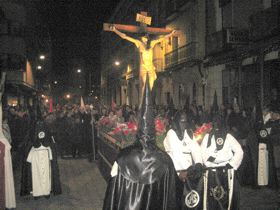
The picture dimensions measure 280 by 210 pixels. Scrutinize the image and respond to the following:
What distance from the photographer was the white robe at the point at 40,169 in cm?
805

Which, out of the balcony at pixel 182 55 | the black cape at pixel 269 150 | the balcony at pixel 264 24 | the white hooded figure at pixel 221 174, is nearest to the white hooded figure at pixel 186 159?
the white hooded figure at pixel 221 174

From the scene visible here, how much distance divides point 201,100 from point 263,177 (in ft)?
47.3

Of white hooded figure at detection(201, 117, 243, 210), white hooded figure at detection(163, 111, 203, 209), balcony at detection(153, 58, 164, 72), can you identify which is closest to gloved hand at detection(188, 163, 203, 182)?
white hooded figure at detection(163, 111, 203, 209)

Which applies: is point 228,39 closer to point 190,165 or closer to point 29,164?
point 29,164

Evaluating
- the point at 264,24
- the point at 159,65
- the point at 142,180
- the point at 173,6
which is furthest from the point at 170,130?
the point at 159,65

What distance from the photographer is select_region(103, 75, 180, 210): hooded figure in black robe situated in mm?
3805

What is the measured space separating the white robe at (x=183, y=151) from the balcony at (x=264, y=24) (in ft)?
32.1

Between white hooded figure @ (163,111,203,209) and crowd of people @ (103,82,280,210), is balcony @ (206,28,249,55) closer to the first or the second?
crowd of people @ (103,82,280,210)

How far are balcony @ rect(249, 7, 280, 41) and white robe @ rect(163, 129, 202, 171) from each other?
32.1 feet

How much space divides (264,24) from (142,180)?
44.8 feet

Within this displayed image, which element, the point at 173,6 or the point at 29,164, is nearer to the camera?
the point at 29,164

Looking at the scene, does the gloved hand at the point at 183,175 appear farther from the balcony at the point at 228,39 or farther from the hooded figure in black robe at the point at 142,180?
the balcony at the point at 228,39

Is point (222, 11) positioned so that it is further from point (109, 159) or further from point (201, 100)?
point (109, 159)

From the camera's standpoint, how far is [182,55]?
2564cm
